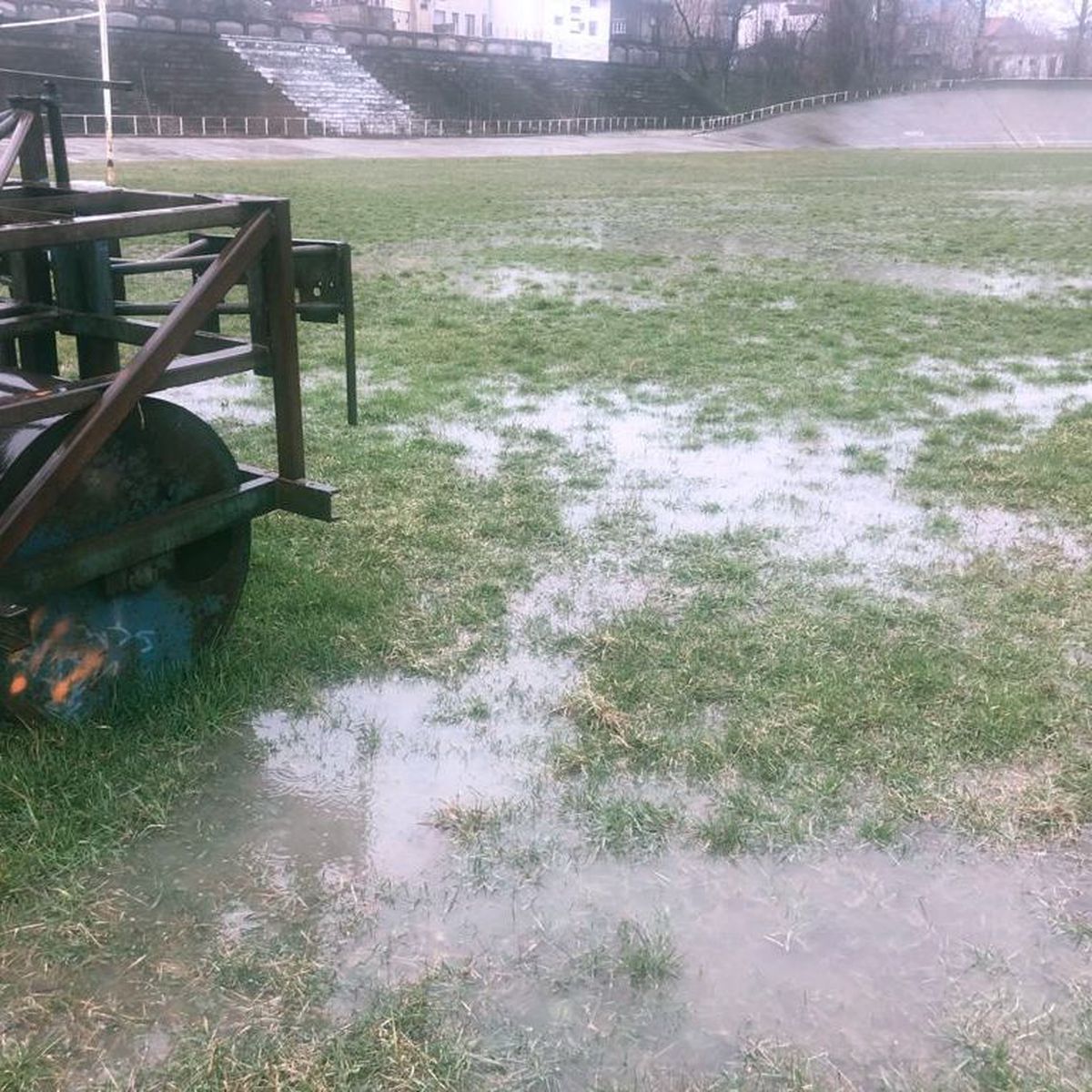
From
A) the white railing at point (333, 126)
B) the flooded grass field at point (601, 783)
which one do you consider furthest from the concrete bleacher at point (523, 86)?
the flooded grass field at point (601, 783)

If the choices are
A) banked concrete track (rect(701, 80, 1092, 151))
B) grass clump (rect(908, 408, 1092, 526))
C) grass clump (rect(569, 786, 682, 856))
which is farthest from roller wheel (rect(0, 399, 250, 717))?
banked concrete track (rect(701, 80, 1092, 151))

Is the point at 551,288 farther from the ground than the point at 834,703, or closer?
closer

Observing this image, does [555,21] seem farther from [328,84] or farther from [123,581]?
[123,581]

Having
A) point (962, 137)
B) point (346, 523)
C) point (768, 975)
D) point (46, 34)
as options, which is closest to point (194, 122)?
point (46, 34)

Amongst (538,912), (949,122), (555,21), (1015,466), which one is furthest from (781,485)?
(555,21)

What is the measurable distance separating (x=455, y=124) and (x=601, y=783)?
68327 millimetres

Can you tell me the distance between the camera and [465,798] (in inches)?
146

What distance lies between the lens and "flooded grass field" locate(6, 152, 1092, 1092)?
2.79 meters

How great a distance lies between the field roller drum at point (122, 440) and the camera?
3623 mm

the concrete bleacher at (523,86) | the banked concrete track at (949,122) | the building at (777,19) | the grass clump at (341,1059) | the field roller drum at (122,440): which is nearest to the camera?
the grass clump at (341,1059)

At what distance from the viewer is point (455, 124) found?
222 ft

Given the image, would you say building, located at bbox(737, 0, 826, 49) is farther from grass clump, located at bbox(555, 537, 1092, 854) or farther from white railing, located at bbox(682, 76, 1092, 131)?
grass clump, located at bbox(555, 537, 1092, 854)

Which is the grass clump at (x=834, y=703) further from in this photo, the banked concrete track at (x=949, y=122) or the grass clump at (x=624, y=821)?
the banked concrete track at (x=949, y=122)

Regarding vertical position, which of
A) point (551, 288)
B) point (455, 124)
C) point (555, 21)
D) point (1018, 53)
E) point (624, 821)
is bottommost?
point (455, 124)
